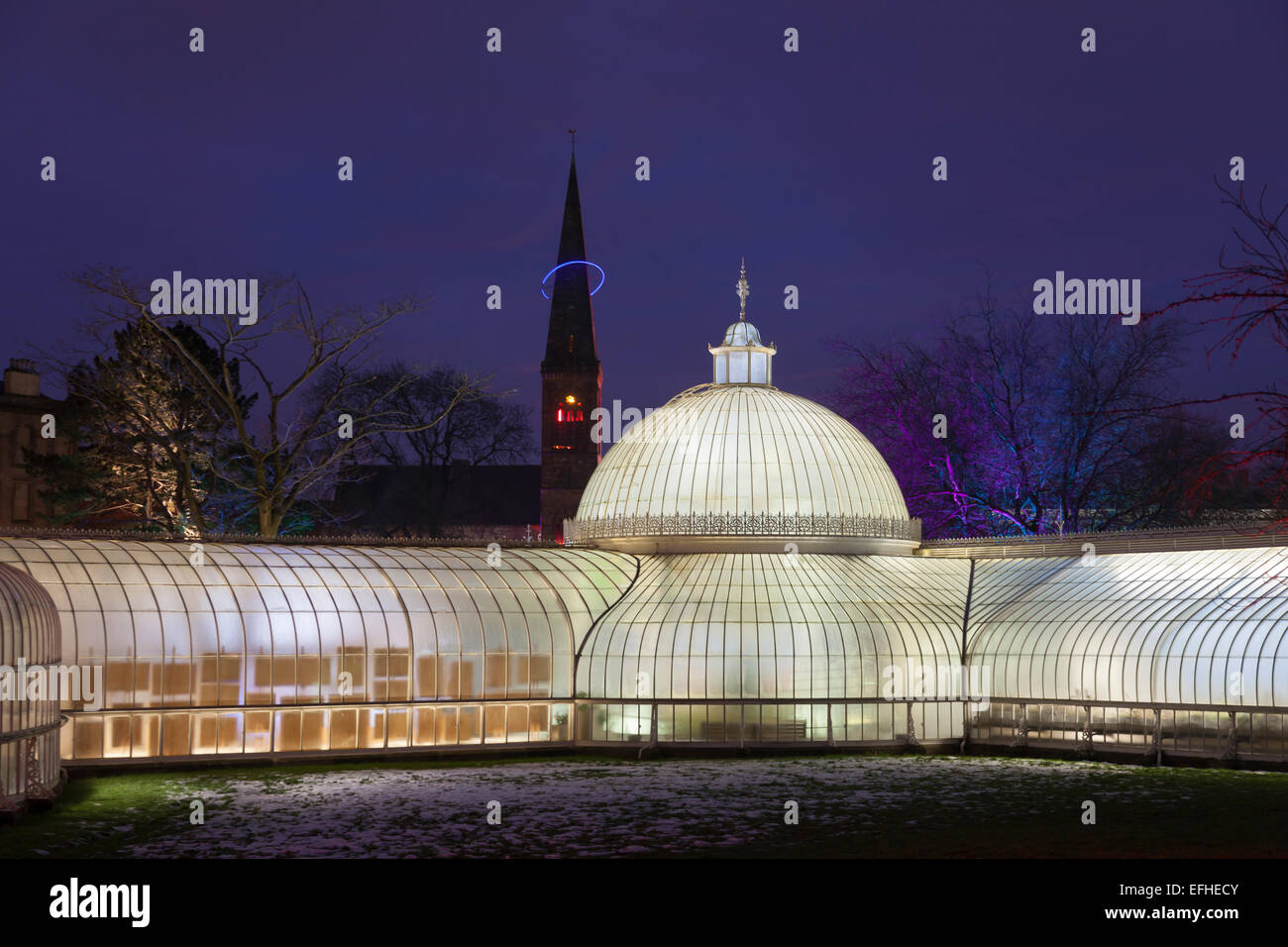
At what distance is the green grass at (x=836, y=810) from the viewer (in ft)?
72.0

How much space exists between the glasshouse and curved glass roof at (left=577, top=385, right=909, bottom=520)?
90 mm

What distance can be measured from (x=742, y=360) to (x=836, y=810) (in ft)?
72.8

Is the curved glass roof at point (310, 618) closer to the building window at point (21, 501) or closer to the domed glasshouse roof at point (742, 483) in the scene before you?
the domed glasshouse roof at point (742, 483)

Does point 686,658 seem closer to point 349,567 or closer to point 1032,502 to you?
point 349,567

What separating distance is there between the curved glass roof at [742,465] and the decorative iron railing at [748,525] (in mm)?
181

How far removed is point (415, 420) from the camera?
85938mm

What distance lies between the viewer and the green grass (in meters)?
22.0

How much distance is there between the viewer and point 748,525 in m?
41.0

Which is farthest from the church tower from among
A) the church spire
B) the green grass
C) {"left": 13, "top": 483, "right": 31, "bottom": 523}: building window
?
the green grass

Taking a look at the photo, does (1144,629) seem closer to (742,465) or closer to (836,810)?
(742,465)

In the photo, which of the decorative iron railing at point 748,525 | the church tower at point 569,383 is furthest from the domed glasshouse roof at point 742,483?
the church tower at point 569,383

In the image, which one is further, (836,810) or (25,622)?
(836,810)

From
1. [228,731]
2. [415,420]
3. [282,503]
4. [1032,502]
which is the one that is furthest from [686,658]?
[415,420]

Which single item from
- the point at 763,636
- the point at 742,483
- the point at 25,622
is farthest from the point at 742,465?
the point at 25,622
